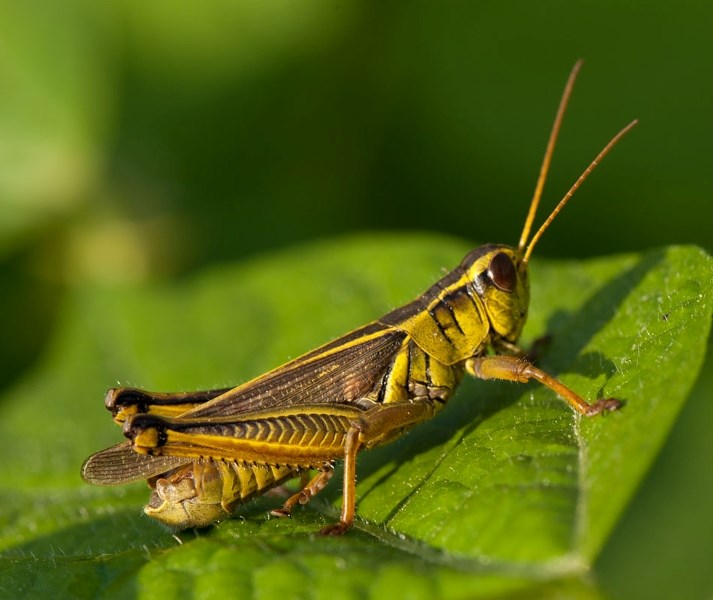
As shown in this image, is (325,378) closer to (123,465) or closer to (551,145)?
(123,465)

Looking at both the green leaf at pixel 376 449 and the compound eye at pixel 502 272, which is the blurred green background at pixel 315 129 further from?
the compound eye at pixel 502 272

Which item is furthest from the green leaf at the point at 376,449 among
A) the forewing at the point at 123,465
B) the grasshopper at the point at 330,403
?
the forewing at the point at 123,465

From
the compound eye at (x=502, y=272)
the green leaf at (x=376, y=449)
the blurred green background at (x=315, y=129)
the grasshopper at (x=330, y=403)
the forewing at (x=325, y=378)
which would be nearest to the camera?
the green leaf at (x=376, y=449)

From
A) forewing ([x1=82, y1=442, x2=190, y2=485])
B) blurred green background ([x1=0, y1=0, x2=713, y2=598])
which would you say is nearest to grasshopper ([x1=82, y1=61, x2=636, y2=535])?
forewing ([x1=82, y1=442, x2=190, y2=485])

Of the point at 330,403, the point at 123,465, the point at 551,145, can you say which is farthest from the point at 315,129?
the point at 123,465

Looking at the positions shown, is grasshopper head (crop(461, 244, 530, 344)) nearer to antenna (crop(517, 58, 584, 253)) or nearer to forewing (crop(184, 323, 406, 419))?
antenna (crop(517, 58, 584, 253))
